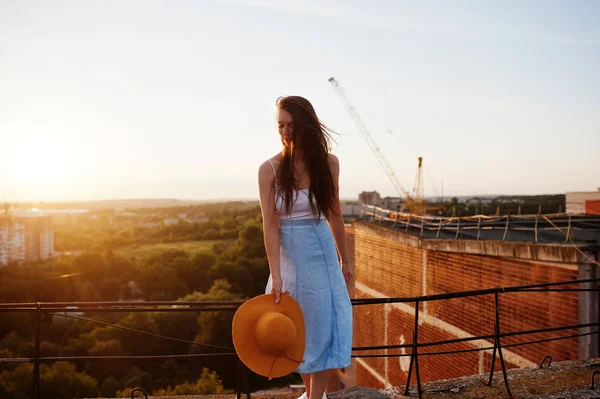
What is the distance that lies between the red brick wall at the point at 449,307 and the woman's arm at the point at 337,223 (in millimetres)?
8029

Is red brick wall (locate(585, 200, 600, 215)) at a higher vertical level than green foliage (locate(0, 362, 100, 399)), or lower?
higher

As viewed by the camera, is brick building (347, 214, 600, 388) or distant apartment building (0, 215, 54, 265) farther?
distant apartment building (0, 215, 54, 265)

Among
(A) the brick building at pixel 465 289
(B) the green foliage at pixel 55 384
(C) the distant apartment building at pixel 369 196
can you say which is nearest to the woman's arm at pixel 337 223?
(A) the brick building at pixel 465 289

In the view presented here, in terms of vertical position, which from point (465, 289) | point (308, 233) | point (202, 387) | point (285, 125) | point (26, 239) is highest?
point (285, 125)

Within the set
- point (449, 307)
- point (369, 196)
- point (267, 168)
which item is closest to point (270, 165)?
point (267, 168)

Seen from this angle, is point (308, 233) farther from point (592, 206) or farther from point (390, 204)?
point (390, 204)

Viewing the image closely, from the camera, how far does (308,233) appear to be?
3123 millimetres

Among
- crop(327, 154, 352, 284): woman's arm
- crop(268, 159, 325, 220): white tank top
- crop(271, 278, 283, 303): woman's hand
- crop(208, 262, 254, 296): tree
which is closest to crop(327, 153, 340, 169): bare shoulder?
crop(327, 154, 352, 284): woman's arm

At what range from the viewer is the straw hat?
2947 millimetres

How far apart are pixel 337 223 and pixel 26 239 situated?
1798 inches

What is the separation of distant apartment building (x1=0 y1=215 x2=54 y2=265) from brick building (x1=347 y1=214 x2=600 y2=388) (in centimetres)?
2673

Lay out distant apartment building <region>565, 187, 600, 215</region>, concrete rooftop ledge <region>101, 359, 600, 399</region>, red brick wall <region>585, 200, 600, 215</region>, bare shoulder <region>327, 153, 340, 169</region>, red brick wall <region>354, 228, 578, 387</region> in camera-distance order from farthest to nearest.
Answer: distant apartment building <region>565, 187, 600, 215</region>, red brick wall <region>585, 200, 600, 215</region>, red brick wall <region>354, 228, 578, 387</region>, concrete rooftop ledge <region>101, 359, 600, 399</region>, bare shoulder <region>327, 153, 340, 169</region>

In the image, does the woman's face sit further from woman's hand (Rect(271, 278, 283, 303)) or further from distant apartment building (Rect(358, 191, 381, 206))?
distant apartment building (Rect(358, 191, 381, 206))

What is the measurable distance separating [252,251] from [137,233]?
891 inches
